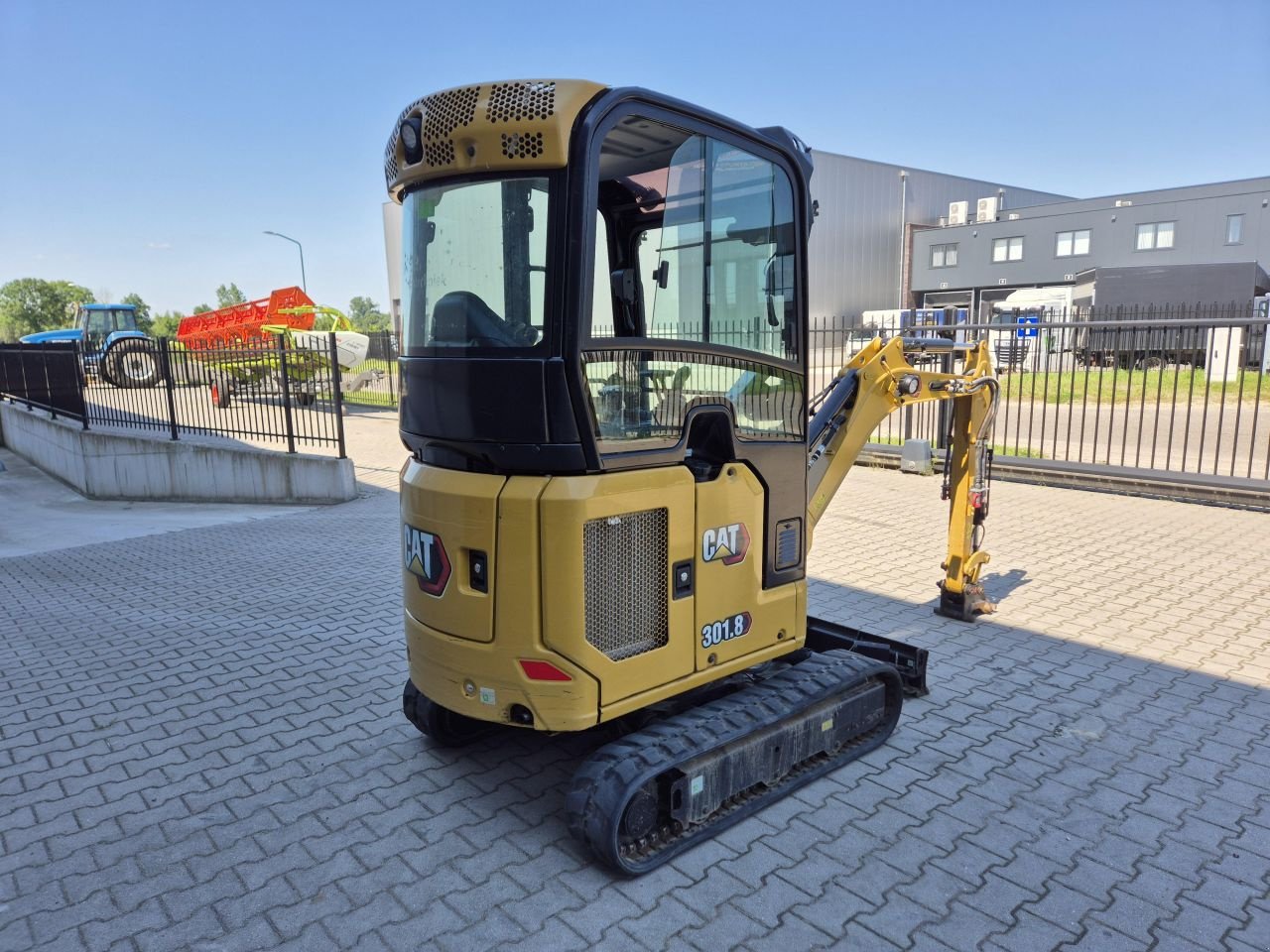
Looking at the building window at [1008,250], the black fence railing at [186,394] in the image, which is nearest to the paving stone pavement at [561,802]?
the black fence railing at [186,394]

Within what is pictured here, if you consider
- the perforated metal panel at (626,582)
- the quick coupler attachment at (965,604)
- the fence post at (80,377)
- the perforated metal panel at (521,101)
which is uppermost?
the perforated metal panel at (521,101)

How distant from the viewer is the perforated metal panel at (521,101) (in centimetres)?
277

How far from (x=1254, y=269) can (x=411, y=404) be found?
3084 cm

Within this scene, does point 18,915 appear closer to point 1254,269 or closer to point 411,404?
point 411,404

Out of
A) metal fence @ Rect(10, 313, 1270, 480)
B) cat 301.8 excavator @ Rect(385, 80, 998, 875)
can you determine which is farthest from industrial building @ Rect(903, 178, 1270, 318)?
cat 301.8 excavator @ Rect(385, 80, 998, 875)

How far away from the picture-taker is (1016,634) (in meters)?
5.60

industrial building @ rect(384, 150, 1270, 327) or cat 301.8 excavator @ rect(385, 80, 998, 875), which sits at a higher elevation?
industrial building @ rect(384, 150, 1270, 327)

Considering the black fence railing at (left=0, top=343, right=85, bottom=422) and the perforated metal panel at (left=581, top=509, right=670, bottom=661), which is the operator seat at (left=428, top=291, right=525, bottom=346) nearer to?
the perforated metal panel at (left=581, top=509, right=670, bottom=661)

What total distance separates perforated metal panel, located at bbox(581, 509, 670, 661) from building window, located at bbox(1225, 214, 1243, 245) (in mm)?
44012

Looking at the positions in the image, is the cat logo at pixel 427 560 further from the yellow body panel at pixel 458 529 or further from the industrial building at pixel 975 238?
the industrial building at pixel 975 238

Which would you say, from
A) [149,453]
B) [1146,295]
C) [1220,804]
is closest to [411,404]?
[1220,804]

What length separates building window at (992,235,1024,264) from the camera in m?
42.2

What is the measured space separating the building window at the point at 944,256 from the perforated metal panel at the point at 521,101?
4596 cm

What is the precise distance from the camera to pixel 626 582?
122 inches
